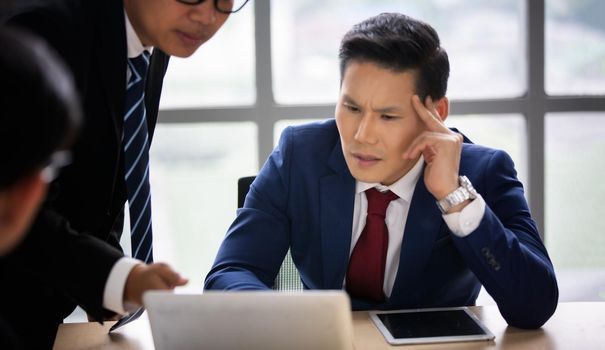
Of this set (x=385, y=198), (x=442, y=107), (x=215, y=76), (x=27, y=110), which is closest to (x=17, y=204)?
(x=27, y=110)

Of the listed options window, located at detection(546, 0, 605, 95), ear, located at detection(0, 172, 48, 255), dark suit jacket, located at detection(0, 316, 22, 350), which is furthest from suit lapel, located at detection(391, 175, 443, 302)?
window, located at detection(546, 0, 605, 95)

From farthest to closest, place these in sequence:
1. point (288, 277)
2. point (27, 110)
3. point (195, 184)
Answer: point (195, 184) → point (288, 277) → point (27, 110)

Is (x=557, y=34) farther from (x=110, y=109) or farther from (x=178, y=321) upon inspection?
(x=178, y=321)

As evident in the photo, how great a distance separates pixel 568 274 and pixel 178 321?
2.96 metres

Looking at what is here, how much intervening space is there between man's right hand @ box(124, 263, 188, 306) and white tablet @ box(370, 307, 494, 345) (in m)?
0.52

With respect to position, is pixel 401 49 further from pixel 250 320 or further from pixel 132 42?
pixel 250 320

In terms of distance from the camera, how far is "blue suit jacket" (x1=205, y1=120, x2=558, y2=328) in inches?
75.2

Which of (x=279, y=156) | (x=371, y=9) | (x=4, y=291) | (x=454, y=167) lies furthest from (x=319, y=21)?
(x=4, y=291)

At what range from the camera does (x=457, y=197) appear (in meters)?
1.93

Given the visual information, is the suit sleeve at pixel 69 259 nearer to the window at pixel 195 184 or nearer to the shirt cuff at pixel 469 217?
the shirt cuff at pixel 469 217

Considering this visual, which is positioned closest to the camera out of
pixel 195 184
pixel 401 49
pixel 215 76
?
pixel 401 49

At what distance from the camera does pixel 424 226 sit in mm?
2043

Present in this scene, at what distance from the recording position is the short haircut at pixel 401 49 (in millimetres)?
2102

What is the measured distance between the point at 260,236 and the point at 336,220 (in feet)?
0.67
